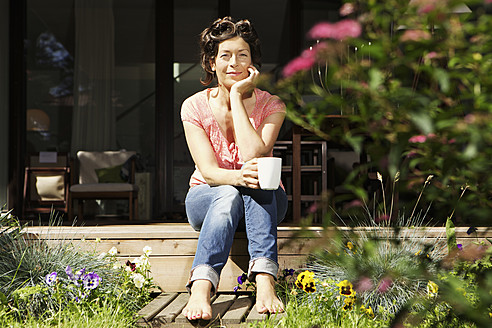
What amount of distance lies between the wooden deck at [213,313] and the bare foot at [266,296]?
31 mm

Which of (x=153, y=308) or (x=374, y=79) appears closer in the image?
(x=374, y=79)

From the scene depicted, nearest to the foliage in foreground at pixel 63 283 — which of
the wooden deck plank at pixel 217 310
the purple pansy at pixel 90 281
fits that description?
the purple pansy at pixel 90 281

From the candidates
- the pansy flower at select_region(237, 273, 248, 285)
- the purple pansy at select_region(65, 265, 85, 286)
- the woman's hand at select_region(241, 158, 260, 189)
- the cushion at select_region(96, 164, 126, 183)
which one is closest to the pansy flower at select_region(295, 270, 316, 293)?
the pansy flower at select_region(237, 273, 248, 285)

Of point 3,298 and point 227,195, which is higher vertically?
point 227,195

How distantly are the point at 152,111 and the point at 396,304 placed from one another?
18.9ft

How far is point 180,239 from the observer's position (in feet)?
9.42

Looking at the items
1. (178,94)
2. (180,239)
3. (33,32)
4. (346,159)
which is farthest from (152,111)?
(180,239)

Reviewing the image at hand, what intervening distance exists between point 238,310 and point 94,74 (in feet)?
18.6

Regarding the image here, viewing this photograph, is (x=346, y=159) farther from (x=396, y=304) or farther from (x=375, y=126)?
(x=375, y=126)

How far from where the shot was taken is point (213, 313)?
226cm

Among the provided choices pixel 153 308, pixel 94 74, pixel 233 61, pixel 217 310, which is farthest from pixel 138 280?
pixel 94 74

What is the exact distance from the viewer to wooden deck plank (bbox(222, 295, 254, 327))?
6.95ft

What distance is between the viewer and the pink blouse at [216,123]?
269 cm

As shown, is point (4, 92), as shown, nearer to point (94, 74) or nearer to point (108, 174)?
point (108, 174)
